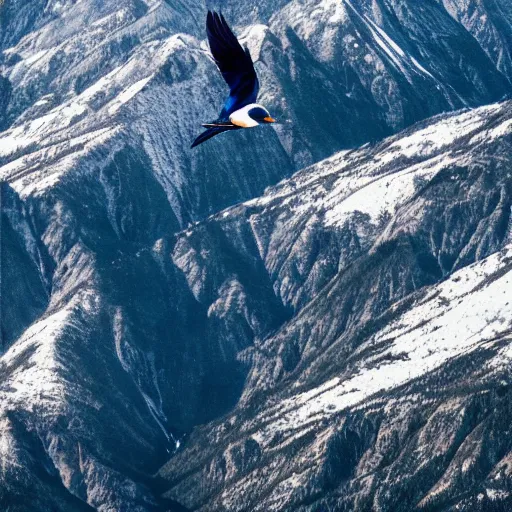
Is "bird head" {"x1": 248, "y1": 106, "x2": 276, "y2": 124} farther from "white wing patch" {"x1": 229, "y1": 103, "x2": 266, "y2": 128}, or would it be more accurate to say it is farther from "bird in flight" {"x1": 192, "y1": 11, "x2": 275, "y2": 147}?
"white wing patch" {"x1": 229, "y1": 103, "x2": 266, "y2": 128}

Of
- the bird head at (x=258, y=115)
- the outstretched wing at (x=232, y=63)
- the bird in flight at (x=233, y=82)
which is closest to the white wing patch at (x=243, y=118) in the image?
the bird in flight at (x=233, y=82)

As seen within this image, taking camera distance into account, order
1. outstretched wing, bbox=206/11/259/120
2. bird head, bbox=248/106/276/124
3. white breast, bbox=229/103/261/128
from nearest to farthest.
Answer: white breast, bbox=229/103/261/128 → bird head, bbox=248/106/276/124 → outstretched wing, bbox=206/11/259/120

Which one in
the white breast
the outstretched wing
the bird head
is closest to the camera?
the white breast

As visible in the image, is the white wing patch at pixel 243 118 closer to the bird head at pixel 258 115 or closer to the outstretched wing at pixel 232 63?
the bird head at pixel 258 115

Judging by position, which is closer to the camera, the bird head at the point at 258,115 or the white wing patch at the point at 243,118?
the white wing patch at the point at 243,118

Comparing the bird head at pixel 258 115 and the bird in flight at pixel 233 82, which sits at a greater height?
the bird in flight at pixel 233 82

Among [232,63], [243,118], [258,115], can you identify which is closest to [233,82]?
[232,63]

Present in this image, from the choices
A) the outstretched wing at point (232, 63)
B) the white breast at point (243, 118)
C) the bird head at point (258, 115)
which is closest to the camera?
the white breast at point (243, 118)

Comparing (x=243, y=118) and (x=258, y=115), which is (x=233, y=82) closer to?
(x=258, y=115)

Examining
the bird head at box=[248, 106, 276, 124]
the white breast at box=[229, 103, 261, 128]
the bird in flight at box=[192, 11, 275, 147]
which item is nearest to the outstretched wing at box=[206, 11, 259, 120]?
the bird in flight at box=[192, 11, 275, 147]
